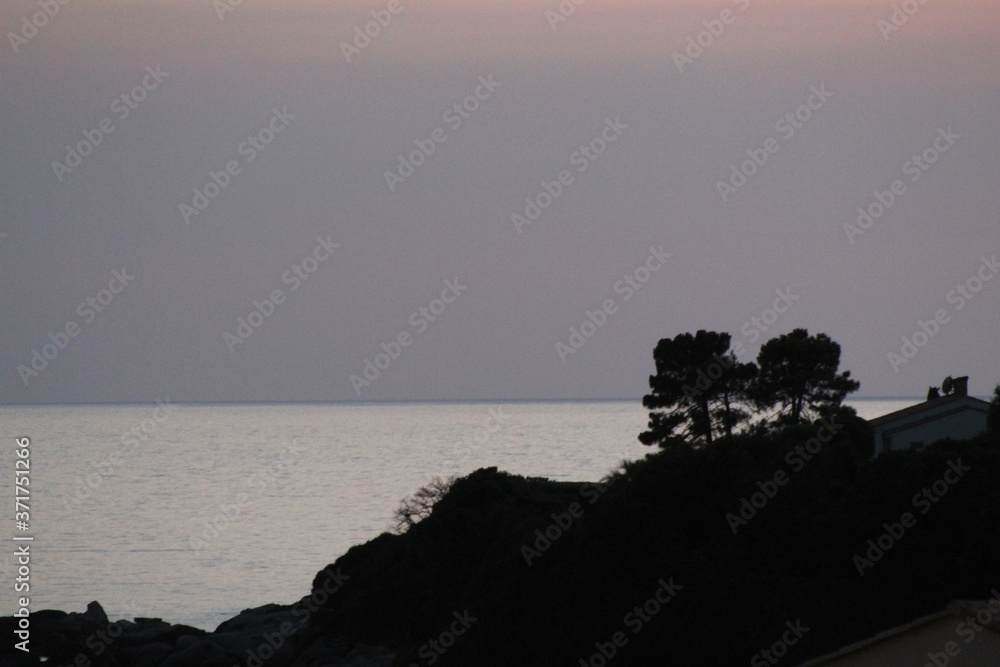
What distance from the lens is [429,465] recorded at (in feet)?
407

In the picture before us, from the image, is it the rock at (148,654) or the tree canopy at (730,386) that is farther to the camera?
the tree canopy at (730,386)

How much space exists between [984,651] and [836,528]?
1634 cm

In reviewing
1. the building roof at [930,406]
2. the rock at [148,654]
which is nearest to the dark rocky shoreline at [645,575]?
the rock at [148,654]

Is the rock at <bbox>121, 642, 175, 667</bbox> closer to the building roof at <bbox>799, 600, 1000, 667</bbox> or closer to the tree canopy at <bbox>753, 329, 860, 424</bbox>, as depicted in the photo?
the tree canopy at <bbox>753, 329, 860, 424</bbox>

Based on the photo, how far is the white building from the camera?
45.1m

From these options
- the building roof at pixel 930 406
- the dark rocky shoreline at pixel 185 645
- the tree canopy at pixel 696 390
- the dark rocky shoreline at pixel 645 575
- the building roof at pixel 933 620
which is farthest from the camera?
the tree canopy at pixel 696 390

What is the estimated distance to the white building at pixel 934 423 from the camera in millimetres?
45094

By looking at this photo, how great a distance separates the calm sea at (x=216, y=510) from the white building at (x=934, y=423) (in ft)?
104

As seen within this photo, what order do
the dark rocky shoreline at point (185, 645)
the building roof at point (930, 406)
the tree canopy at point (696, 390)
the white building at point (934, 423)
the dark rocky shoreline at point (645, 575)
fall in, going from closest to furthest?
the dark rocky shoreline at point (645, 575) < the dark rocky shoreline at point (185, 645) < the white building at point (934, 423) < the building roof at point (930, 406) < the tree canopy at point (696, 390)

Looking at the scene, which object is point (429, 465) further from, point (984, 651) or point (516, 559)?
point (984, 651)

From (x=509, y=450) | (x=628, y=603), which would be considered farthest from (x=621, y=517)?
(x=509, y=450)

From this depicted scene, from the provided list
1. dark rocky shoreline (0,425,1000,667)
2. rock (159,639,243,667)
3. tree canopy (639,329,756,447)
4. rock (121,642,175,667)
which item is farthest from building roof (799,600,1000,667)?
tree canopy (639,329,756,447)

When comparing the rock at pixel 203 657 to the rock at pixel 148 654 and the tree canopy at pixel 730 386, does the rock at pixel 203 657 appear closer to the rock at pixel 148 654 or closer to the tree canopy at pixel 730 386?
the rock at pixel 148 654

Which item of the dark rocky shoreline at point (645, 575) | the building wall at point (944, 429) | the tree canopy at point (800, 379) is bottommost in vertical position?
the dark rocky shoreline at point (645, 575)
